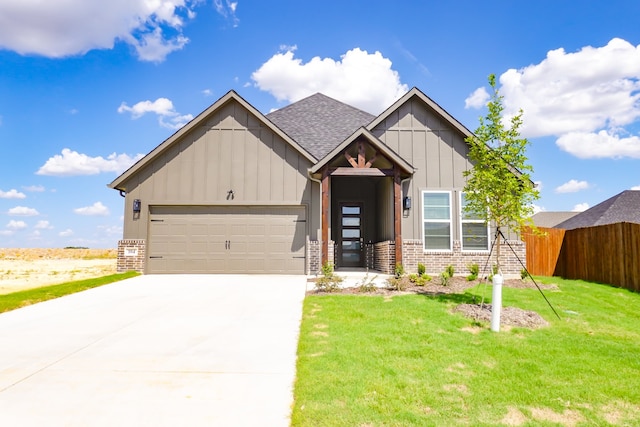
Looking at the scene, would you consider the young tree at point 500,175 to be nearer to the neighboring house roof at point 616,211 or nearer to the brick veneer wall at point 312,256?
the brick veneer wall at point 312,256

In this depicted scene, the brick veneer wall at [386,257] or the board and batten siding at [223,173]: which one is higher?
the board and batten siding at [223,173]

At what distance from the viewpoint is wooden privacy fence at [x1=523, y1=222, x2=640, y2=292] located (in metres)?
11.1

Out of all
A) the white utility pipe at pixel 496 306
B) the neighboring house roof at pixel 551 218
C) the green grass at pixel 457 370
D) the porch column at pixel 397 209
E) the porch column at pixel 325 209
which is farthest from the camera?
the neighboring house roof at pixel 551 218

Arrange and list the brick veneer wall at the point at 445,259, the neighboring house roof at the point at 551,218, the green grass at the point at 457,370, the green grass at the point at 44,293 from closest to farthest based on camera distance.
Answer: the green grass at the point at 457,370
the green grass at the point at 44,293
the brick veneer wall at the point at 445,259
the neighboring house roof at the point at 551,218

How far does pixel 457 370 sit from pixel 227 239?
10.3 m

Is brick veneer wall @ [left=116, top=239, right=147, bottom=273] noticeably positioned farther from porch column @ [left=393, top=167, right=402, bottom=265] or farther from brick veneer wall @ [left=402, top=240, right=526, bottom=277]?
brick veneer wall @ [left=402, top=240, right=526, bottom=277]

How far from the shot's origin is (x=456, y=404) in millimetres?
3484

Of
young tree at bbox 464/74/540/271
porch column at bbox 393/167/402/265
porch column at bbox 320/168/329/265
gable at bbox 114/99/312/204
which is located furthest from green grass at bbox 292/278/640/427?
gable at bbox 114/99/312/204

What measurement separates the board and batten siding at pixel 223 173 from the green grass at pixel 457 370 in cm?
677

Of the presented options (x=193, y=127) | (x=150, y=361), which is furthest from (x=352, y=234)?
(x=150, y=361)

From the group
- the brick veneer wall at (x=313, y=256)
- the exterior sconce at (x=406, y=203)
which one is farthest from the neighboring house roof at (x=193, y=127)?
the exterior sconce at (x=406, y=203)

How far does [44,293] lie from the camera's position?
9398 mm

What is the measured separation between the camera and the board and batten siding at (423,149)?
13195mm

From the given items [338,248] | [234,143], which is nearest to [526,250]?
[338,248]
